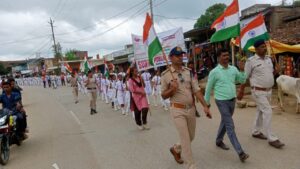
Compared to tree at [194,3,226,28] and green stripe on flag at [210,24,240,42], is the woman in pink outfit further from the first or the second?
tree at [194,3,226,28]

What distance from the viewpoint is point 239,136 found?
656 centimetres

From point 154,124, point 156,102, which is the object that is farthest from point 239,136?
point 156,102

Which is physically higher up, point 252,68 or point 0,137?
point 252,68

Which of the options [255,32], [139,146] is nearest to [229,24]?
[255,32]

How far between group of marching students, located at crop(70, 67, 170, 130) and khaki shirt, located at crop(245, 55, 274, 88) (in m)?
3.30

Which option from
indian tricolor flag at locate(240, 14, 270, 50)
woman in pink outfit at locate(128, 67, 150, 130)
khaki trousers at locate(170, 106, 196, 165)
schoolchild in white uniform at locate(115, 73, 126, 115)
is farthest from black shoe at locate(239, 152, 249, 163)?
schoolchild in white uniform at locate(115, 73, 126, 115)

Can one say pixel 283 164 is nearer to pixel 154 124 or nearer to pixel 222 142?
pixel 222 142

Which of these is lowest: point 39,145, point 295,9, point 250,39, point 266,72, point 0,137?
point 39,145

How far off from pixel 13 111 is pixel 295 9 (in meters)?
17.5

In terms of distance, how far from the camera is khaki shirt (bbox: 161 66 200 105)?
4.52m

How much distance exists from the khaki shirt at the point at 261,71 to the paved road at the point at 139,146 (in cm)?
118

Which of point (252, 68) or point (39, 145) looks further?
point (39, 145)

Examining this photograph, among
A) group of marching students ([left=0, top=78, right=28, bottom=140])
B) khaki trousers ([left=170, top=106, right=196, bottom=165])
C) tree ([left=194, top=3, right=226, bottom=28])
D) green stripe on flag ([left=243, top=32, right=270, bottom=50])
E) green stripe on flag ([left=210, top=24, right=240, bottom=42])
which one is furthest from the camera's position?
tree ([left=194, top=3, right=226, bottom=28])

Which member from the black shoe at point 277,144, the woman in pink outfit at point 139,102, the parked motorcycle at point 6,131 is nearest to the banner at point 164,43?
the woman in pink outfit at point 139,102
